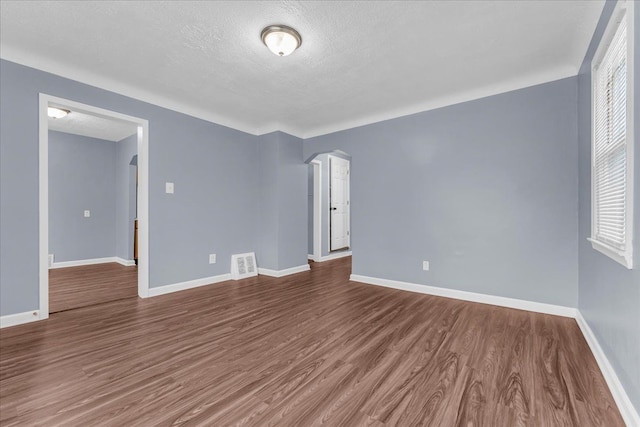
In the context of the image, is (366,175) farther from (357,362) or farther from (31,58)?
(31,58)

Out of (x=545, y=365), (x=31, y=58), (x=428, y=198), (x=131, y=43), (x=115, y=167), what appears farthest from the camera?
(x=115, y=167)

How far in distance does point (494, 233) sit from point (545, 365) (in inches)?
61.7

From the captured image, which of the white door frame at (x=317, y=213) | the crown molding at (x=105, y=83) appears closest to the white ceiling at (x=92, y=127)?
the crown molding at (x=105, y=83)

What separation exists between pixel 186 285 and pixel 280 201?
6.00 ft

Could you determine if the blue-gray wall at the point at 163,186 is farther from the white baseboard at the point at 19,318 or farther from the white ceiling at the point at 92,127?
the white ceiling at the point at 92,127

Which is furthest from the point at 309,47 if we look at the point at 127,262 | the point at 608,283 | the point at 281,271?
the point at 127,262

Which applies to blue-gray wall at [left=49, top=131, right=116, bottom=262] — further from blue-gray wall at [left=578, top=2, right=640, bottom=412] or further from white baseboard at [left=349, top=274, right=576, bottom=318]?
blue-gray wall at [left=578, top=2, right=640, bottom=412]

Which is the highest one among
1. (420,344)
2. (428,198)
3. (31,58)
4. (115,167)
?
(31,58)

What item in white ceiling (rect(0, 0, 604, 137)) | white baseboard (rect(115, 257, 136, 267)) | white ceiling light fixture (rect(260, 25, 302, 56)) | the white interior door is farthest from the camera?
the white interior door

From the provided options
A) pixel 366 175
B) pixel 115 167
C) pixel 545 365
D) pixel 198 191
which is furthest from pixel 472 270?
pixel 115 167

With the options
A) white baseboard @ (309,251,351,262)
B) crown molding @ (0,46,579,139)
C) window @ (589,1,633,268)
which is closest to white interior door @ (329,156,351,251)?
white baseboard @ (309,251,351,262)

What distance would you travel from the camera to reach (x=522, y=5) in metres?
1.95

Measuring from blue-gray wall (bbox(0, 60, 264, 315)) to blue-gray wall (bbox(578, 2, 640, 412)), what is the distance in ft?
12.2

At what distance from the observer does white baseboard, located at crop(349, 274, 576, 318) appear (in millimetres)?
2752
